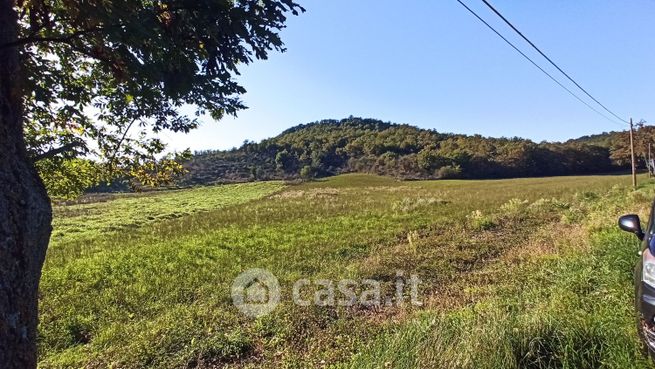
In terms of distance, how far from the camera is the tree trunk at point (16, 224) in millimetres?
3006

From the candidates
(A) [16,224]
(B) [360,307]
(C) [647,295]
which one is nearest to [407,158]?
(B) [360,307]

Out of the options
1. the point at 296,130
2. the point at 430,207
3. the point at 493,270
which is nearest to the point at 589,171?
the point at 430,207

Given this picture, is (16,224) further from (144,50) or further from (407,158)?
(407,158)

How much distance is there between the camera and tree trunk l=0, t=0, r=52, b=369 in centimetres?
301

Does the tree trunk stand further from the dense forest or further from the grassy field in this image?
the dense forest

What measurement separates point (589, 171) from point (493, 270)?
96.3 metres

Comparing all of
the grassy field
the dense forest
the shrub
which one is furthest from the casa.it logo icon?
the shrub

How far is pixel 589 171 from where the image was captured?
91062 mm

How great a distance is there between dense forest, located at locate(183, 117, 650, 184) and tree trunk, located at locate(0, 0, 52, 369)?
63.5 meters

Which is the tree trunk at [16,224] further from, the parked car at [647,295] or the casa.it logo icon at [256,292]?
the parked car at [647,295]

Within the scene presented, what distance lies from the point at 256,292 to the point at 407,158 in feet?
330

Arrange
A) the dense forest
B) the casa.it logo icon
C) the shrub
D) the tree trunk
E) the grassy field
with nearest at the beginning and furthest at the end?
the tree trunk < the grassy field < the casa.it logo icon < the shrub < the dense forest

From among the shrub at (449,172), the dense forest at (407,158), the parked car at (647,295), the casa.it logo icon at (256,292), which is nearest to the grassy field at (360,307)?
the casa.it logo icon at (256,292)

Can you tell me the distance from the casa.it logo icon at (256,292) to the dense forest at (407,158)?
188ft
